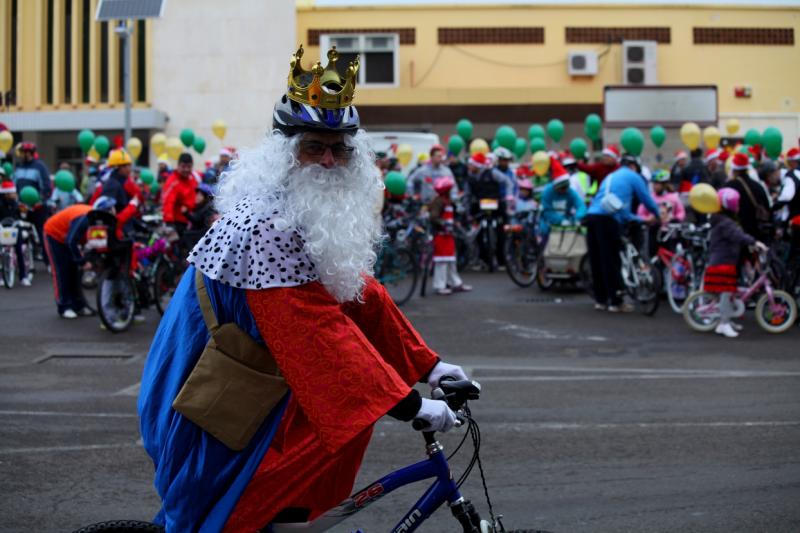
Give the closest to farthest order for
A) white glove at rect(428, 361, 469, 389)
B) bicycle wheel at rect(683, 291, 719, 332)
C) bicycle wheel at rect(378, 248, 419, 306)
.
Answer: white glove at rect(428, 361, 469, 389) < bicycle wheel at rect(683, 291, 719, 332) < bicycle wheel at rect(378, 248, 419, 306)

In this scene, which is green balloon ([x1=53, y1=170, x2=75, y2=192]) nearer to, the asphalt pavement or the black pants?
the asphalt pavement

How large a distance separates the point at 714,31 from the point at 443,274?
20305 mm

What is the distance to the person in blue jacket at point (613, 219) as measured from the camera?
1456 centimetres

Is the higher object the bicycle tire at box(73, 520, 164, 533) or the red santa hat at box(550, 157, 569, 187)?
the red santa hat at box(550, 157, 569, 187)

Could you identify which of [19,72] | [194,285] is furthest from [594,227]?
[19,72]

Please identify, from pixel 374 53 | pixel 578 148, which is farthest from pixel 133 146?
pixel 374 53

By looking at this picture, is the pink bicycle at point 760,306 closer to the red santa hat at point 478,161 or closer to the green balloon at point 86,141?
the red santa hat at point 478,161

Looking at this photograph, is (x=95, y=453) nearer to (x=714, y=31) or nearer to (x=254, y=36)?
(x=254, y=36)

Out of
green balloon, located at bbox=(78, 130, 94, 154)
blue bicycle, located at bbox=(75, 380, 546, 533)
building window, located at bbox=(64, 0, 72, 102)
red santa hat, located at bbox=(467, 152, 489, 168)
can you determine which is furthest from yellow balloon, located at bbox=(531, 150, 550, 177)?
building window, located at bbox=(64, 0, 72, 102)

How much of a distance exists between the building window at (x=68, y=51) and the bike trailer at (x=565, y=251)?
21.7 meters

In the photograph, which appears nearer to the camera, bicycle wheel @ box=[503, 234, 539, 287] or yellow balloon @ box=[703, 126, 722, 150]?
bicycle wheel @ box=[503, 234, 539, 287]

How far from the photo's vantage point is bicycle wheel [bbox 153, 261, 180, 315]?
545 inches

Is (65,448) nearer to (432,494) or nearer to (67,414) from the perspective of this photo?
(67,414)

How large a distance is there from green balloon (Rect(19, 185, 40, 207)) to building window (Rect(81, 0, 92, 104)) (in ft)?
48.9
